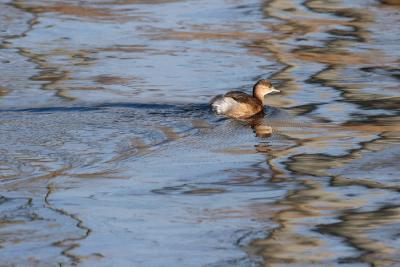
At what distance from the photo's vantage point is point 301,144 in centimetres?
1044

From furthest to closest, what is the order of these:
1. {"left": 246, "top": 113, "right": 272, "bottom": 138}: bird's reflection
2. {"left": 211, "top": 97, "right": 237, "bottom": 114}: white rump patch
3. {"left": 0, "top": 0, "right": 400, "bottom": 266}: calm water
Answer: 1. {"left": 211, "top": 97, "right": 237, "bottom": 114}: white rump patch
2. {"left": 246, "top": 113, "right": 272, "bottom": 138}: bird's reflection
3. {"left": 0, "top": 0, "right": 400, "bottom": 266}: calm water

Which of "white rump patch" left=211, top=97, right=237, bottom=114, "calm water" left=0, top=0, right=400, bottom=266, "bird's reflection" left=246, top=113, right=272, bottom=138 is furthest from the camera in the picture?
"white rump patch" left=211, top=97, right=237, bottom=114

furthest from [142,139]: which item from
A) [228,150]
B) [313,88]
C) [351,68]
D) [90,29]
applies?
[90,29]

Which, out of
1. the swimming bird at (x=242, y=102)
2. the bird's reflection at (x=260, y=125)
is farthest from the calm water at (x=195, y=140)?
the swimming bird at (x=242, y=102)

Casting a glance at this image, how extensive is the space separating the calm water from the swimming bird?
0.56 feet

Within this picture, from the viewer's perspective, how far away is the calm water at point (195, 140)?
7.61m

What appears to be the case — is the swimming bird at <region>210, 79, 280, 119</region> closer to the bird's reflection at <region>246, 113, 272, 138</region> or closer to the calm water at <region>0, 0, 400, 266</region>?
the bird's reflection at <region>246, 113, 272, 138</region>

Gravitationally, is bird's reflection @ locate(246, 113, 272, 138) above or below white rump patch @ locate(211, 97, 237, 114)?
below

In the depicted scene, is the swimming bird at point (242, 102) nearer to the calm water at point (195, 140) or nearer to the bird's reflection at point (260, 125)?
the bird's reflection at point (260, 125)

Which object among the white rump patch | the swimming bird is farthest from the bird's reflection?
the white rump patch

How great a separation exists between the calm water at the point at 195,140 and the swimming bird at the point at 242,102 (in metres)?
0.17

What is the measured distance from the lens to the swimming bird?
11.6 metres

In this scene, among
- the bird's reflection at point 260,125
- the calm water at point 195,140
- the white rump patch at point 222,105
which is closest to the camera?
the calm water at point 195,140

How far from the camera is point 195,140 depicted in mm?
10594
